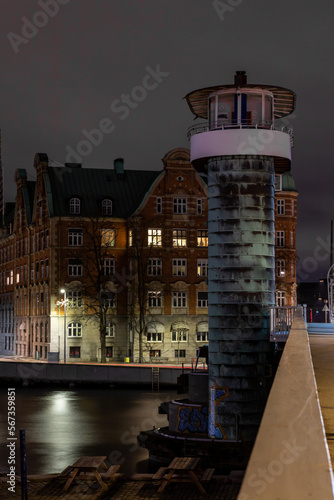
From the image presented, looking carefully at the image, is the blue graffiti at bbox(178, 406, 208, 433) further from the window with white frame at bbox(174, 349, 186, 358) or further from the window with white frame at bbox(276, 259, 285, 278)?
the window with white frame at bbox(276, 259, 285, 278)

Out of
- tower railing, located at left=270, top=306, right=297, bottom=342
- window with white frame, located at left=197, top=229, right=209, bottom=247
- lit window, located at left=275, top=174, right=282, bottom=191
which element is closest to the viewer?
tower railing, located at left=270, top=306, right=297, bottom=342

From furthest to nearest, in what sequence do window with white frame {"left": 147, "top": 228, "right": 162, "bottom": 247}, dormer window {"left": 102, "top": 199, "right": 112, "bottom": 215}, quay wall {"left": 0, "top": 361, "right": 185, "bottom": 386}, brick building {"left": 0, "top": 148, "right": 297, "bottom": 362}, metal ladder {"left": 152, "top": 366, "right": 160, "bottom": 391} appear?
dormer window {"left": 102, "top": 199, "right": 112, "bottom": 215} < window with white frame {"left": 147, "top": 228, "right": 162, "bottom": 247} < brick building {"left": 0, "top": 148, "right": 297, "bottom": 362} < quay wall {"left": 0, "top": 361, "right": 185, "bottom": 386} < metal ladder {"left": 152, "top": 366, "right": 160, "bottom": 391}

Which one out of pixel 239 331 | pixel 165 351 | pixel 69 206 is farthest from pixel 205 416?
pixel 69 206

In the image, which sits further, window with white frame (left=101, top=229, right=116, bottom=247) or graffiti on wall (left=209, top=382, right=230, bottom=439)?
window with white frame (left=101, top=229, right=116, bottom=247)

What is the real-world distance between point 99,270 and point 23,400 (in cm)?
1629

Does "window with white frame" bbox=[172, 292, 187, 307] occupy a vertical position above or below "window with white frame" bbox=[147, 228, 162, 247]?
below

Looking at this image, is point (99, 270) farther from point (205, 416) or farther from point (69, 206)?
point (205, 416)

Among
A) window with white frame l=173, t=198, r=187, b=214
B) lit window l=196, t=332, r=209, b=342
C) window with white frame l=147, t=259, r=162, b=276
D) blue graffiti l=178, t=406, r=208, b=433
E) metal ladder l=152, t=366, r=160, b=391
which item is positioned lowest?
metal ladder l=152, t=366, r=160, b=391

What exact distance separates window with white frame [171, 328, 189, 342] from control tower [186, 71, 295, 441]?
4314 centimetres

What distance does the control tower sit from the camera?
105 feet

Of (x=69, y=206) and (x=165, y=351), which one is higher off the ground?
(x=69, y=206)

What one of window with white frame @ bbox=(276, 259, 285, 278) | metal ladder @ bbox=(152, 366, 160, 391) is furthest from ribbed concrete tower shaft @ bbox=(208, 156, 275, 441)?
window with white frame @ bbox=(276, 259, 285, 278)

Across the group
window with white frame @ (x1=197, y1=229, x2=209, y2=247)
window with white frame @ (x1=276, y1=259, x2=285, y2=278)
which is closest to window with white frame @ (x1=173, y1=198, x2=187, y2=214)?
window with white frame @ (x1=197, y1=229, x2=209, y2=247)

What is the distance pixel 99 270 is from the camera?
7625cm
